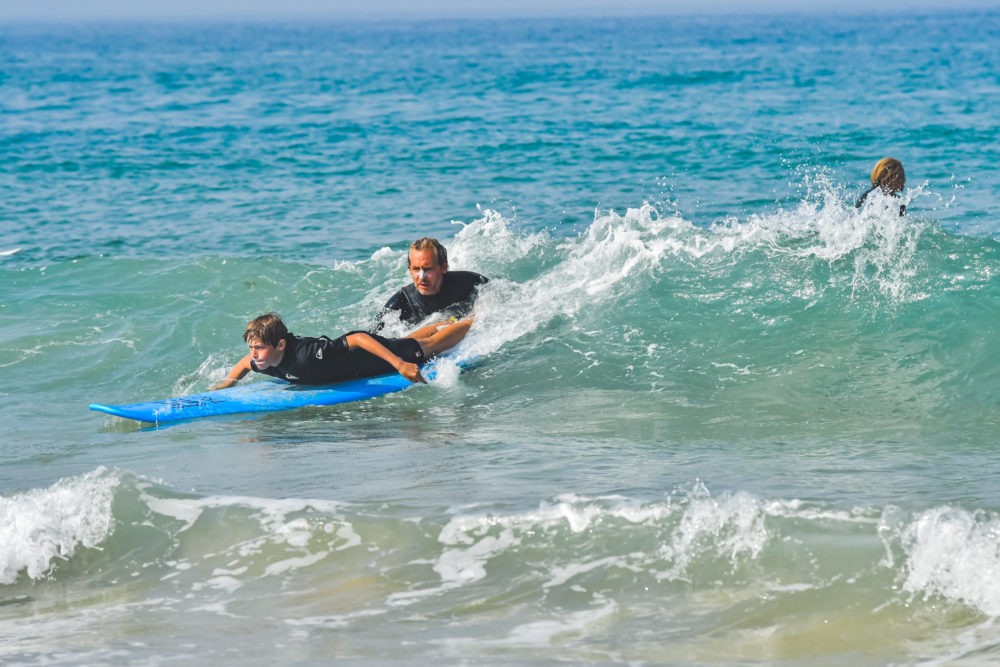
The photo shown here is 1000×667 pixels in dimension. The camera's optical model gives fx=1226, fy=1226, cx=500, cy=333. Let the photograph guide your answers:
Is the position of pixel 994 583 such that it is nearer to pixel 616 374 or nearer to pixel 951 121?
pixel 616 374

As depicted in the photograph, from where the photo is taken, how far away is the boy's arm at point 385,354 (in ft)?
30.6

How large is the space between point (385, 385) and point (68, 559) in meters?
3.46

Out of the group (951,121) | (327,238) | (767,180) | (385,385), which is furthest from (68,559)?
(951,121)

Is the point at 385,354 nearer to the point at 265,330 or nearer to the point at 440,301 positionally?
the point at 265,330

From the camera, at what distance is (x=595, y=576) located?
6125 millimetres

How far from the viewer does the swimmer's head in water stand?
11.7 m

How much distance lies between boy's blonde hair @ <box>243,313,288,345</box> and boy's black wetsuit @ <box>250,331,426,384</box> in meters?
0.25

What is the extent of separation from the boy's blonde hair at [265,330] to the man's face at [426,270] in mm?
1324

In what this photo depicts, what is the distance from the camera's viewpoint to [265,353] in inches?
361

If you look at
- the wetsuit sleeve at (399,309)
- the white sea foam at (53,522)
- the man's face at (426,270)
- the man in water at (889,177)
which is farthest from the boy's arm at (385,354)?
the man in water at (889,177)

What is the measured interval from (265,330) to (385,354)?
923mm

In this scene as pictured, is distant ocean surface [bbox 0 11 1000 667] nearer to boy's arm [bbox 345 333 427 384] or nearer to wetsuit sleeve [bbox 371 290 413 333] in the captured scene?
boy's arm [bbox 345 333 427 384]

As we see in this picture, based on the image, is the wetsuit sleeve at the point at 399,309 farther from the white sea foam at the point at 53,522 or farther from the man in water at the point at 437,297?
the white sea foam at the point at 53,522

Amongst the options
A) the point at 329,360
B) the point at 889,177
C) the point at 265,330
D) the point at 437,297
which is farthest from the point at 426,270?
the point at 889,177
